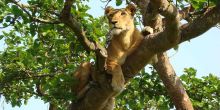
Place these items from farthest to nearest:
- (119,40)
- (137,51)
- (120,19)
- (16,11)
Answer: (120,19), (119,40), (137,51), (16,11)

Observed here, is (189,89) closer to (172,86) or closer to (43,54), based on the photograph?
(172,86)

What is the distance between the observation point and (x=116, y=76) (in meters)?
6.81

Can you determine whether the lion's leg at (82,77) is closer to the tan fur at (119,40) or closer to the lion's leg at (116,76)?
the tan fur at (119,40)

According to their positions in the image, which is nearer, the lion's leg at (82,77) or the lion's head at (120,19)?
the lion's leg at (82,77)

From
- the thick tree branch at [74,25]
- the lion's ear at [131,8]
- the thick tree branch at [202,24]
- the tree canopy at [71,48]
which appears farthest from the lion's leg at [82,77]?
the thick tree branch at [202,24]

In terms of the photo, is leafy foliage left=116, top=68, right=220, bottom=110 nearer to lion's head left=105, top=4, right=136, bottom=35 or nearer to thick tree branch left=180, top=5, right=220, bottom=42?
lion's head left=105, top=4, right=136, bottom=35

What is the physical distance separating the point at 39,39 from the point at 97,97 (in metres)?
2.13

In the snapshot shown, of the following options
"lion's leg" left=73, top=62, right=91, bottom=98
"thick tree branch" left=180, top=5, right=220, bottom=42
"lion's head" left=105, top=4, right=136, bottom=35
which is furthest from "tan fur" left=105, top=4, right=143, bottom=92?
"thick tree branch" left=180, top=5, right=220, bottom=42

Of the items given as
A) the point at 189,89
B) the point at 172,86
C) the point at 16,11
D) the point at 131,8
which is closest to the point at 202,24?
the point at 16,11

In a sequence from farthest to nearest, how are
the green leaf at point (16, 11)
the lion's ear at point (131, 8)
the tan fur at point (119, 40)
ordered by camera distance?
the lion's ear at point (131, 8) → the tan fur at point (119, 40) → the green leaf at point (16, 11)

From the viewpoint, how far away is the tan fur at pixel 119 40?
273 inches

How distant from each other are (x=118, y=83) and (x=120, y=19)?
71.1 inches

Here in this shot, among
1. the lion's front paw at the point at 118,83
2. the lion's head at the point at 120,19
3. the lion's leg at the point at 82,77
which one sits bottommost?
the lion's front paw at the point at 118,83

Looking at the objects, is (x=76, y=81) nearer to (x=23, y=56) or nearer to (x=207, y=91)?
(x=23, y=56)
